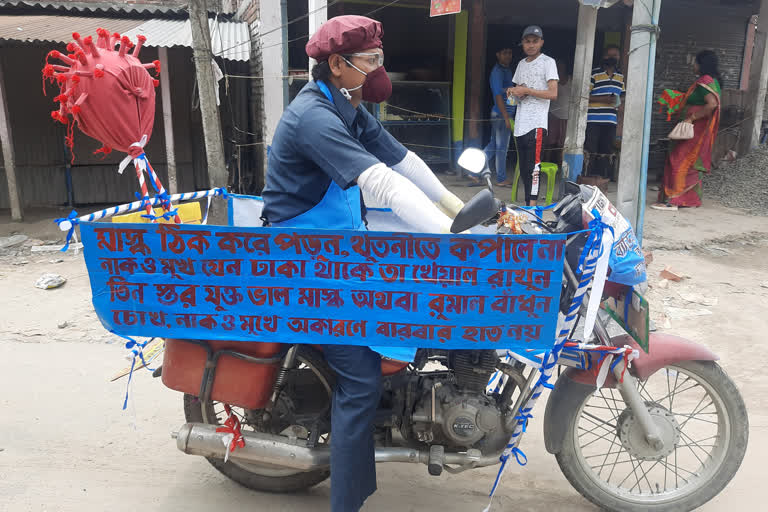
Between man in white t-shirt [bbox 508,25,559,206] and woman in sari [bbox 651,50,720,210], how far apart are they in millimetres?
2349

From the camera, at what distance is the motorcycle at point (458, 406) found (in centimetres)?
225

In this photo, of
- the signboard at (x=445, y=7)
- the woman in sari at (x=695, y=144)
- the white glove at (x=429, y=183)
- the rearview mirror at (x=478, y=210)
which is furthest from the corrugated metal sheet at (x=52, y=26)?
the woman in sari at (x=695, y=144)

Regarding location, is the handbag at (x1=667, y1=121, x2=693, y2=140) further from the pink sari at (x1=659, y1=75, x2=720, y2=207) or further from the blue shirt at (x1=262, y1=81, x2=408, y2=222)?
the blue shirt at (x1=262, y1=81, x2=408, y2=222)

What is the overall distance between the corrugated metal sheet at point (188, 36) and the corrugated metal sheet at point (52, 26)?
303 mm

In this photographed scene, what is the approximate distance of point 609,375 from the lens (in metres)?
2.30

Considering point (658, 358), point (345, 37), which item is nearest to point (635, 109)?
point (658, 358)

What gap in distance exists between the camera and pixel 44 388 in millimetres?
3520

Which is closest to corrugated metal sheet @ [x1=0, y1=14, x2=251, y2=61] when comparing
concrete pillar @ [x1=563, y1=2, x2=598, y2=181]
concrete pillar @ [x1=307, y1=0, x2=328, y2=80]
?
concrete pillar @ [x1=307, y1=0, x2=328, y2=80]

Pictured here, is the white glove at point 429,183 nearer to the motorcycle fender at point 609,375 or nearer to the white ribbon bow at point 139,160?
the motorcycle fender at point 609,375

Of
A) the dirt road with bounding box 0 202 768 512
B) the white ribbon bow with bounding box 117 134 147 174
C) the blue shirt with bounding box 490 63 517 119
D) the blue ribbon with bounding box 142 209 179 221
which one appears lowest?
the dirt road with bounding box 0 202 768 512

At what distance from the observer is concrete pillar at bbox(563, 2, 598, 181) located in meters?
6.96

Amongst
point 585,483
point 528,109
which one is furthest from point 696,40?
point 585,483

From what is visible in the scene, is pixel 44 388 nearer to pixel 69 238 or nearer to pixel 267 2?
pixel 69 238

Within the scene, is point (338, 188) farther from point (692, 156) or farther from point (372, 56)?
point (692, 156)
